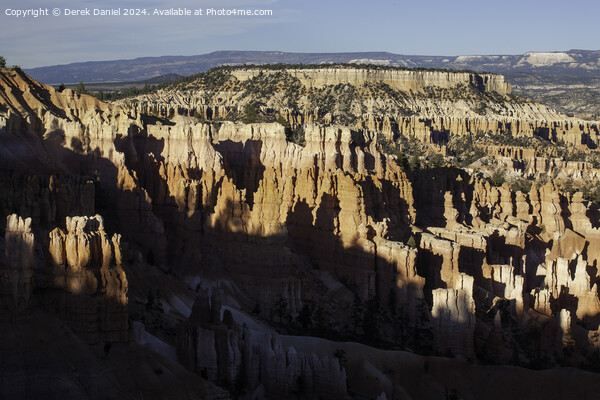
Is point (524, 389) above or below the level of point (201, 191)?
below

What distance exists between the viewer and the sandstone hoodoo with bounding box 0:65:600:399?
35.1 m

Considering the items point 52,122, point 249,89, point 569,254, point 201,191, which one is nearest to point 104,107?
point 52,122

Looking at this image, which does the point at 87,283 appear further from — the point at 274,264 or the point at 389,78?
the point at 389,78

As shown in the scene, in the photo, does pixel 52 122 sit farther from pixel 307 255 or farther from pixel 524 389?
pixel 524 389

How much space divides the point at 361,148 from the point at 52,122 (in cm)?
2372

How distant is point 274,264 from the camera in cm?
5431

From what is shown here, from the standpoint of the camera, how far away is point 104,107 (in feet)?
244

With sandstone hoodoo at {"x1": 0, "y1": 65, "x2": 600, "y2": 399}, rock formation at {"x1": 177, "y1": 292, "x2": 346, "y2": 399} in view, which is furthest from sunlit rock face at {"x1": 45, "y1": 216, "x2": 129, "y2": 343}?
rock formation at {"x1": 177, "y1": 292, "x2": 346, "y2": 399}

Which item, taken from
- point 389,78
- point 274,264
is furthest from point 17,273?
point 389,78

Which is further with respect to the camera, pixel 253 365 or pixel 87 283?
pixel 253 365

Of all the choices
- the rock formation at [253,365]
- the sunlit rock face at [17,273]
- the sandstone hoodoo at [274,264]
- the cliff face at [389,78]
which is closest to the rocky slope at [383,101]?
the cliff face at [389,78]

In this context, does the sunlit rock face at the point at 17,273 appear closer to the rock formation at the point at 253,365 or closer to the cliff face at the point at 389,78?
the rock formation at the point at 253,365

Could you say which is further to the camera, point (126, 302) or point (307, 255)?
point (307, 255)

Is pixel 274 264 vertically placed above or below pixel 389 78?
below
